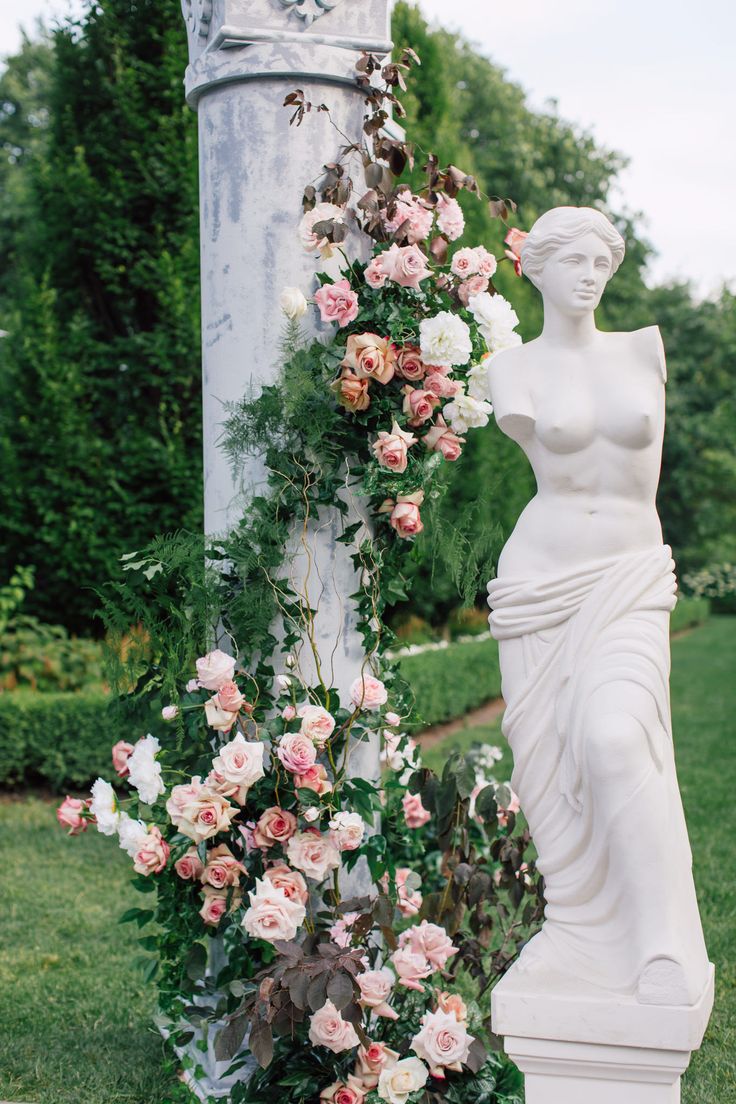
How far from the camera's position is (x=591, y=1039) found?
2680mm

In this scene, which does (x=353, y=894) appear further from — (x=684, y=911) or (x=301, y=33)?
(x=301, y=33)

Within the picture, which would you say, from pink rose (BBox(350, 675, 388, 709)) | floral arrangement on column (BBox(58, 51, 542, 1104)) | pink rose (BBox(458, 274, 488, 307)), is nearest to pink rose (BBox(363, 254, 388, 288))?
floral arrangement on column (BBox(58, 51, 542, 1104))

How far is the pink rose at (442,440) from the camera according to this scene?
357cm

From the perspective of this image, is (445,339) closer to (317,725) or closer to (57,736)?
(317,725)

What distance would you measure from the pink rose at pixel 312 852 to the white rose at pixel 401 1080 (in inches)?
21.3

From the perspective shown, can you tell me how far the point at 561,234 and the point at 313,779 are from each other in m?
1.56

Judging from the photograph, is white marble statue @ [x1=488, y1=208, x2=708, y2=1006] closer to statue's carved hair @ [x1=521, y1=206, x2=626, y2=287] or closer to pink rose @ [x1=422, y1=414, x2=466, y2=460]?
statue's carved hair @ [x1=521, y1=206, x2=626, y2=287]

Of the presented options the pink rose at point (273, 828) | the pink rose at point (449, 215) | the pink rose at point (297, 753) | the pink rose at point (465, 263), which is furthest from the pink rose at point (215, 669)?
the pink rose at point (449, 215)

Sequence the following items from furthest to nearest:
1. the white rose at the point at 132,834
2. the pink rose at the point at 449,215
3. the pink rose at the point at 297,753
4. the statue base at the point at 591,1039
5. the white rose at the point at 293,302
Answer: the pink rose at the point at 449,215, the white rose at the point at 293,302, the white rose at the point at 132,834, the pink rose at the point at 297,753, the statue base at the point at 591,1039

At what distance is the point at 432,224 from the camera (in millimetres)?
3680

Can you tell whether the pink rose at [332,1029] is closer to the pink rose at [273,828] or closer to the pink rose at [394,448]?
the pink rose at [273,828]

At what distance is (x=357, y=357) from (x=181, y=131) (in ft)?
21.4

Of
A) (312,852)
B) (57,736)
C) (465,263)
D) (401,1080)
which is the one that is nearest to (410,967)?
(401,1080)

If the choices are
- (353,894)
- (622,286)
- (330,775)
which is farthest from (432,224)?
(622,286)
